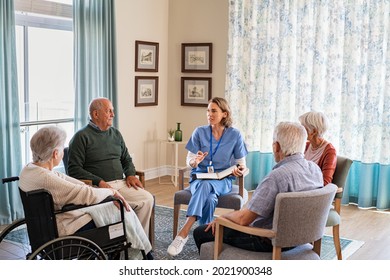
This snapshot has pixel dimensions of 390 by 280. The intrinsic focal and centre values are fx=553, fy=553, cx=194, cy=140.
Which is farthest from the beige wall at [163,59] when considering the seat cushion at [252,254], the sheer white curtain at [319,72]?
the seat cushion at [252,254]

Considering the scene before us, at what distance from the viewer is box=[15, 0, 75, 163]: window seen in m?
5.35

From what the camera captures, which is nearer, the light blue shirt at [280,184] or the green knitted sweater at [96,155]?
the light blue shirt at [280,184]

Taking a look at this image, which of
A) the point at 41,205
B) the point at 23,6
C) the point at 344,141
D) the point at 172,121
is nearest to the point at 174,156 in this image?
the point at 172,121

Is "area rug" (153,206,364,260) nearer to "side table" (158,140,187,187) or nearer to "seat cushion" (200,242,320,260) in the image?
"seat cushion" (200,242,320,260)

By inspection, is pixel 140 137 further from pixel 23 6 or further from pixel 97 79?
pixel 23 6

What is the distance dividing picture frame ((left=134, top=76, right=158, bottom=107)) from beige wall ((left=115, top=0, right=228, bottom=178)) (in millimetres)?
67

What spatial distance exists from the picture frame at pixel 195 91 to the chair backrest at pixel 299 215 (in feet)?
13.4

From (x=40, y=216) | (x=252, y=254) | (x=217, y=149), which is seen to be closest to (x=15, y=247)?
(x=40, y=216)

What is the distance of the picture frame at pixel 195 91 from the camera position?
693cm

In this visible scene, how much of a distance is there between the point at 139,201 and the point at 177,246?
441 millimetres

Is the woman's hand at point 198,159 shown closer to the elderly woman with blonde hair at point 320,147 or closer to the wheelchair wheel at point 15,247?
the elderly woman with blonde hair at point 320,147

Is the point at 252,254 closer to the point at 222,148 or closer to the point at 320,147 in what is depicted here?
the point at 320,147

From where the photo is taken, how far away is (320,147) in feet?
13.1

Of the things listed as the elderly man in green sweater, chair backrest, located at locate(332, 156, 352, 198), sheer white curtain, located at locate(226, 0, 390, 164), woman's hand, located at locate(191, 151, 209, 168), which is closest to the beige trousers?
the elderly man in green sweater
